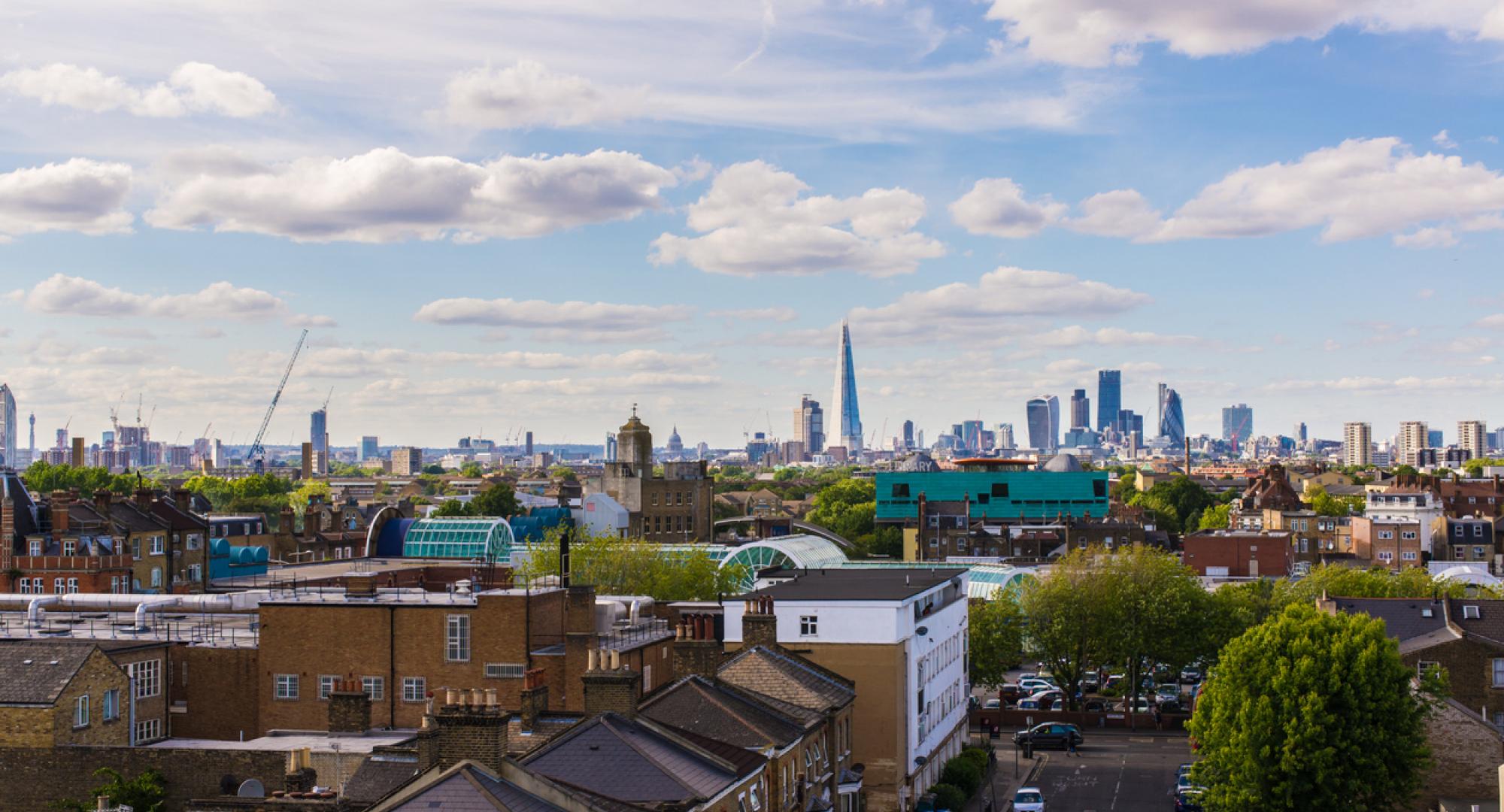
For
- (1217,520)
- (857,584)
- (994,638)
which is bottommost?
(994,638)

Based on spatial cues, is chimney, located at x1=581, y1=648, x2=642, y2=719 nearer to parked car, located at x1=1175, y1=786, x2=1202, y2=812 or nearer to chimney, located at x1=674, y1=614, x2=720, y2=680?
chimney, located at x1=674, y1=614, x2=720, y2=680

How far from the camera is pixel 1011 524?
170 metres

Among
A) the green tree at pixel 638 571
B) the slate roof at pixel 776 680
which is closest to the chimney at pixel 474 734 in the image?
the slate roof at pixel 776 680

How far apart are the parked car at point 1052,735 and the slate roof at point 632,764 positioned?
154 ft

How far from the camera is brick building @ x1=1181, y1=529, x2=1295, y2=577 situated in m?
134

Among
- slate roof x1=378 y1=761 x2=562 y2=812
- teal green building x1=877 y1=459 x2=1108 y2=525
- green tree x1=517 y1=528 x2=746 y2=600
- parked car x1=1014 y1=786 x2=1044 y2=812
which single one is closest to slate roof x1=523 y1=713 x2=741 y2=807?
slate roof x1=378 y1=761 x2=562 y2=812

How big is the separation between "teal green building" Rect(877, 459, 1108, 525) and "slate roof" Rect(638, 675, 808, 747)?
13265cm

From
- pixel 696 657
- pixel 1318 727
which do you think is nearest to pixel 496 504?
pixel 696 657

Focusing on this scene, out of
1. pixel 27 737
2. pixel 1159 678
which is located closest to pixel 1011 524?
pixel 1159 678

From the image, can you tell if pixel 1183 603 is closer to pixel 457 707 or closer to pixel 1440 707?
pixel 1440 707

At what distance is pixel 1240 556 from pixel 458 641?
94825mm

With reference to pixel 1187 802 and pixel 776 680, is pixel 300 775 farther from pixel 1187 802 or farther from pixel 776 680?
pixel 1187 802

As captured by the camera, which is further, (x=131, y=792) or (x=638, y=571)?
(x=638, y=571)

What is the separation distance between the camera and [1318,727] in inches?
2224
